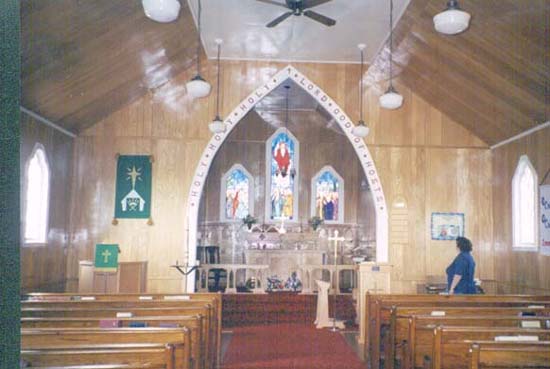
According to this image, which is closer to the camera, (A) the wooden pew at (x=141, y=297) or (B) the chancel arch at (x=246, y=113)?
(A) the wooden pew at (x=141, y=297)

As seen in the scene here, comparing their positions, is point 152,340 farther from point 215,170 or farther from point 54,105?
point 215,170

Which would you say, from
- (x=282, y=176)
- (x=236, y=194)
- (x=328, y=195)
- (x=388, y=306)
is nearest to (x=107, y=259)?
(x=388, y=306)

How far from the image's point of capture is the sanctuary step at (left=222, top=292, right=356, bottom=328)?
1100 cm

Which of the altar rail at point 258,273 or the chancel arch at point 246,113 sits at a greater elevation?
the chancel arch at point 246,113

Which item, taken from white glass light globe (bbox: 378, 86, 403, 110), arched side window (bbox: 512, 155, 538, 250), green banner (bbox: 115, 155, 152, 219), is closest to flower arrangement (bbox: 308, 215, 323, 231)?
green banner (bbox: 115, 155, 152, 219)

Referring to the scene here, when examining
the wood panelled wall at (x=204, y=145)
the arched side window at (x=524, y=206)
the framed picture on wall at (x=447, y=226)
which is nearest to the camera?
the arched side window at (x=524, y=206)

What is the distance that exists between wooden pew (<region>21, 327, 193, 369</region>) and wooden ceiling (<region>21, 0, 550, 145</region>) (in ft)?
14.5

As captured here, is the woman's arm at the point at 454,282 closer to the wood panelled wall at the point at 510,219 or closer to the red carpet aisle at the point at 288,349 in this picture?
the red carpet aisle at the point at 288,349

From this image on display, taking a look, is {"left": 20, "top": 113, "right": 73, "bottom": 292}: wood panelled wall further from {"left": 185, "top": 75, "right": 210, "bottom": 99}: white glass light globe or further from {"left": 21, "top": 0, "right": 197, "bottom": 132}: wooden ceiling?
{"left": 185, "top": 75, "right": 210, "bottom": 99}: white glass light globe

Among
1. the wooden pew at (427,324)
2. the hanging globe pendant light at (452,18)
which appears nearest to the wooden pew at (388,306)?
the wooden pew at (427,324)

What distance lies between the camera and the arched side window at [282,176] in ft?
53.7

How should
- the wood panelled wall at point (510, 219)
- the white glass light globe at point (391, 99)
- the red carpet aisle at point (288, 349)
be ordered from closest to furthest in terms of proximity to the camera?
the red carpet aisle at point (288, 349), the white glass light globe at point (391, 99), the wood panelled wall at point (510, 219)

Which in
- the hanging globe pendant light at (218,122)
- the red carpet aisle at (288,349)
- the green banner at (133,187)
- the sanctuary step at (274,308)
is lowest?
the red carpet aisle at (288,349)

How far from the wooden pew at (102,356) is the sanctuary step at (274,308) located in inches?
298
